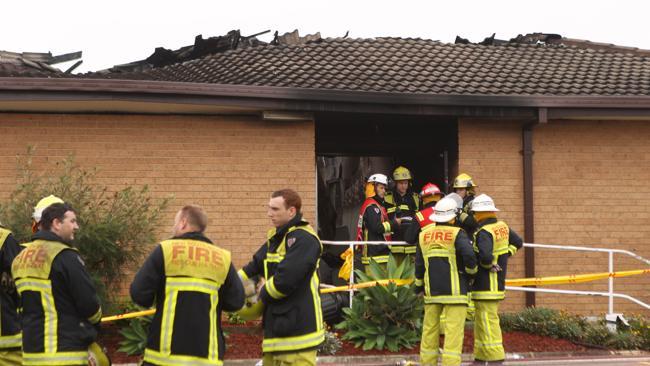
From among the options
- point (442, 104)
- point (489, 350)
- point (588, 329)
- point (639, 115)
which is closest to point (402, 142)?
point (442, 104)

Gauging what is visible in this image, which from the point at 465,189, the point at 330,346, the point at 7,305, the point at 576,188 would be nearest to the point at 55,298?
the point at 7,305

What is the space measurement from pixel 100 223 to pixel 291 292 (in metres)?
4.34

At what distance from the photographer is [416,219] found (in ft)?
35.2

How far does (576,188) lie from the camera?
42.8ft

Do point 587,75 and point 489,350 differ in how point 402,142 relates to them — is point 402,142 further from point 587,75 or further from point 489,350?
point 489,350

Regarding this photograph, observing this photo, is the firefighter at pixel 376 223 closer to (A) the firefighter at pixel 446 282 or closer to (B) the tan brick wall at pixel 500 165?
(B) the tan brick wall at pixel 500 165

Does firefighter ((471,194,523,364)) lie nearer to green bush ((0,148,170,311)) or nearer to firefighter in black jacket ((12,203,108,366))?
green bush ((0,148,170,311))

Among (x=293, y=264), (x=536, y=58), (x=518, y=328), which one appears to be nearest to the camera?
(x=293, y=264)

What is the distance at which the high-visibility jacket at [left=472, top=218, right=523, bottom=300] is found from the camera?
372 inches

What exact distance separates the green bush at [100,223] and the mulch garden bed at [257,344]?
0.48 meters

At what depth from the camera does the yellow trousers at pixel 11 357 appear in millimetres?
6840

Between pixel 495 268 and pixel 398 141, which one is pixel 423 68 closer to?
pixel 398 141

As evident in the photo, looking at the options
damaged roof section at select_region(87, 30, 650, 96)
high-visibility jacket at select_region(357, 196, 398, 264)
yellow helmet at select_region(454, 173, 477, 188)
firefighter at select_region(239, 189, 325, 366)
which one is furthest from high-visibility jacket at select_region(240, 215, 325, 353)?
damaged roof section at select_region(87, 30, 650, 96)

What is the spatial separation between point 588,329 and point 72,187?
6.33 m
